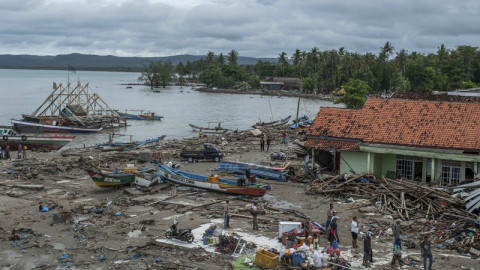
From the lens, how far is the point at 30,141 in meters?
45.5

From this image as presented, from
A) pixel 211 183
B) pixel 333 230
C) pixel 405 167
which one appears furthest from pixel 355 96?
pixel 333 230

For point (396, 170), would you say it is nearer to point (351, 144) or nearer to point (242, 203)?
point (351, 144)

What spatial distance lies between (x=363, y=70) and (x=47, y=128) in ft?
261

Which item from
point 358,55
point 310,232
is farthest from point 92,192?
point 358,55

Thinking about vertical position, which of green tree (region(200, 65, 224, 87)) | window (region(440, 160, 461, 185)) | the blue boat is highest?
green tree (region(200, 65, 224, 87))

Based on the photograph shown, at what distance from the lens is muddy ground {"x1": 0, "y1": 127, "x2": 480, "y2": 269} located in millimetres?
18203

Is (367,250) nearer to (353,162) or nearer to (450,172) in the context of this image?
(450,172)

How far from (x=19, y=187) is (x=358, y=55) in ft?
380

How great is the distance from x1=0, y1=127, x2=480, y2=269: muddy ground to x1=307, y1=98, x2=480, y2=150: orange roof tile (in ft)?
13.2

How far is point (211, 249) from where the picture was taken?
18.9 m

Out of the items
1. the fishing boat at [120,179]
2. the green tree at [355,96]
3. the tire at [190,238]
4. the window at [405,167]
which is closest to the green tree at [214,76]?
the green tree at [355,96]

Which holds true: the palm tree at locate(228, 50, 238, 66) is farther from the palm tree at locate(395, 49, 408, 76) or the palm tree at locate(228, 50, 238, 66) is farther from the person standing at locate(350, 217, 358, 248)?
the person standing at locate(350, 217, 358, 248)

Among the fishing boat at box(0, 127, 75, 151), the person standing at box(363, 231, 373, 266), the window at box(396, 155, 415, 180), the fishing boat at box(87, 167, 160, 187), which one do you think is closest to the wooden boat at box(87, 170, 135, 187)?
the fishing boat at box(87, 167, 160, 187)

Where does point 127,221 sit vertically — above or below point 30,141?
below
